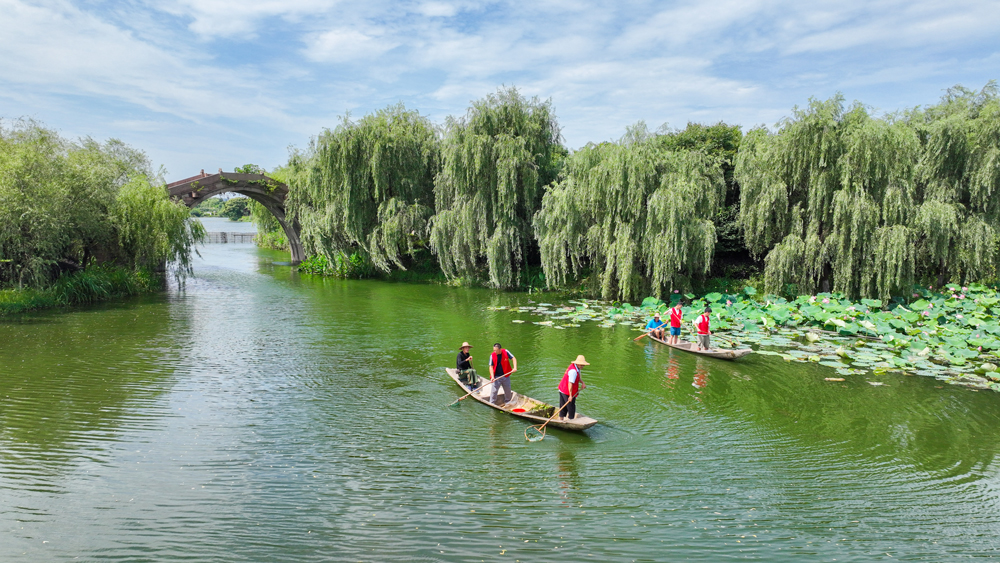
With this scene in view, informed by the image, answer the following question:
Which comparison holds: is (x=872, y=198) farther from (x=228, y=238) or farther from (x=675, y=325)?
(x=228, y=238)

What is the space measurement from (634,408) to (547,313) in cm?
1049

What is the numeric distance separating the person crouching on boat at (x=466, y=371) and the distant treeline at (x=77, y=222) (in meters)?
16.6

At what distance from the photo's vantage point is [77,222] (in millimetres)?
21422

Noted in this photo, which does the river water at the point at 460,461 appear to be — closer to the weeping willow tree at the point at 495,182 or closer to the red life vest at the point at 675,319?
the red life vest at the point at 675,319

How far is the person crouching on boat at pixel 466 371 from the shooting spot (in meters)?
12.1

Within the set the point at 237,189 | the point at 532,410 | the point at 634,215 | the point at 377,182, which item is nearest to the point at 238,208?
the point at 237,189

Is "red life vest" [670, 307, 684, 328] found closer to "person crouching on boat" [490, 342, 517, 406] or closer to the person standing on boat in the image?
the person standing on boat

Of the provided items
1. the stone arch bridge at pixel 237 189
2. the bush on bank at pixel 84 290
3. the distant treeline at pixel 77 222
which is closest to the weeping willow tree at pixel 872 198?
the distant treeline at pixel 77 222

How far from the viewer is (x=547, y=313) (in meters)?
21.9

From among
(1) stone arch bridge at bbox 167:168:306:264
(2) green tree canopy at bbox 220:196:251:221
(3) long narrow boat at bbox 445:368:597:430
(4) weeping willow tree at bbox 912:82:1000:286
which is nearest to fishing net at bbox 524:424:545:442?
(3) long narrow boat at bbox 445:368:597:430

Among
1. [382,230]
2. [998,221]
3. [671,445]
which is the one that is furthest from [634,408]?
[382,230]

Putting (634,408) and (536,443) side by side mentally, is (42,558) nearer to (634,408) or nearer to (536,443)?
(536,443)

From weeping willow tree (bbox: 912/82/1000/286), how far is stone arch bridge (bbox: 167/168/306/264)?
32414 millimetres

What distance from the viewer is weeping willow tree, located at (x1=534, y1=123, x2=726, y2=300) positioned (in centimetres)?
2109
